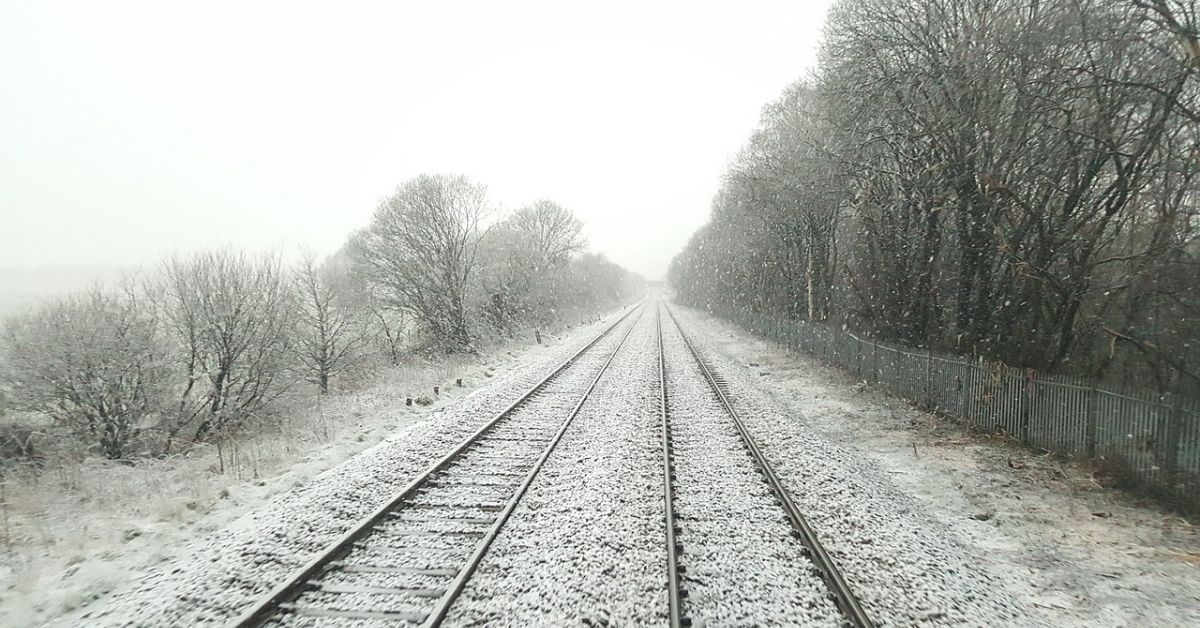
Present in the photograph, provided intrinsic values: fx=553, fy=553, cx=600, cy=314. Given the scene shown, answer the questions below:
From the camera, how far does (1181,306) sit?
9531 mm

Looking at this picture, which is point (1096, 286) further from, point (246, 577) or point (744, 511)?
point (246, 577)

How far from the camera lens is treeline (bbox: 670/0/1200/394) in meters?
8.53

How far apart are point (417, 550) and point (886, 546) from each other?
185 inches

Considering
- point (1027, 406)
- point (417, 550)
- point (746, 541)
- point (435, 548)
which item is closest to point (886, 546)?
point (746, 541)

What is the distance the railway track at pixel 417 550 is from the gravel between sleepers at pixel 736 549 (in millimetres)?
2003

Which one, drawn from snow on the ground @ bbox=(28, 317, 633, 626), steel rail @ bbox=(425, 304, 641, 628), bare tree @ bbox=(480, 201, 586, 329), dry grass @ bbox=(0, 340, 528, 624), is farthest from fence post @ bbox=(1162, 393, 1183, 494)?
bare tree @ bbox=(480, 201, 586, 329)

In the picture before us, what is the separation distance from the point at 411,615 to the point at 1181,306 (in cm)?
1287

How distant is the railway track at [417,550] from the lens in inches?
170

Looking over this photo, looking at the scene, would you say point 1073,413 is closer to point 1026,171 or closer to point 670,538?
point 1026,171

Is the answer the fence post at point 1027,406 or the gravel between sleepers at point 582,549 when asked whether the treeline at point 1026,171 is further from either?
the gravel between sleepers at point 582,549

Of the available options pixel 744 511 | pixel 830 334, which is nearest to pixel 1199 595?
pixel 744 511

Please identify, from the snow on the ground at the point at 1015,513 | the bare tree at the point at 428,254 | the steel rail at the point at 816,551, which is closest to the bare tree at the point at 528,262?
the bare tree at the point at 428,254

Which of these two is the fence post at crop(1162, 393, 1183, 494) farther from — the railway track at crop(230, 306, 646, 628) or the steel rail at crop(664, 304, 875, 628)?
the railway track at crop(230, 306, 646, 628)

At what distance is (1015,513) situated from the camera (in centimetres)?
662
